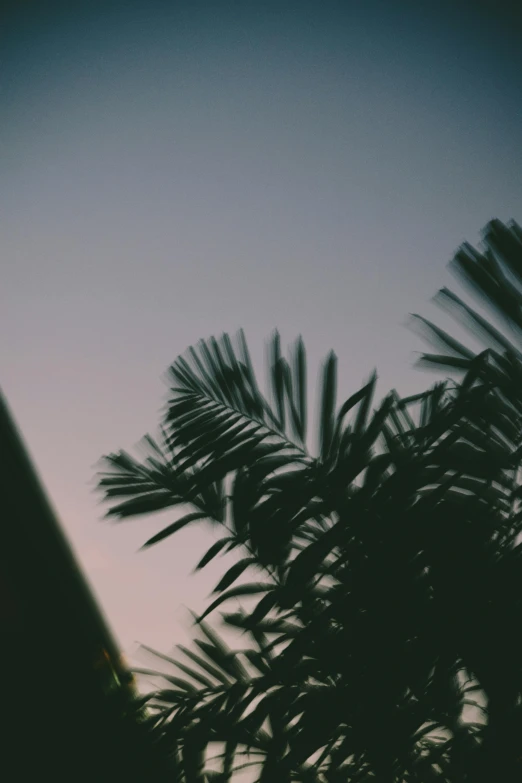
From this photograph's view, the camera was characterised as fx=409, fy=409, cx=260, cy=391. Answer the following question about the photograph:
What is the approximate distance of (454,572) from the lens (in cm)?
78

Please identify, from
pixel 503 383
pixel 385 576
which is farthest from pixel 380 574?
pixel 503 383

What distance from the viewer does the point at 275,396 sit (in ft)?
3.57

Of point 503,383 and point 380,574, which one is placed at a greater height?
point 503,383

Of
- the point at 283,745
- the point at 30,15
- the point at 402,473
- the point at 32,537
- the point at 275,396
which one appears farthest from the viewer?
the point at 30,15

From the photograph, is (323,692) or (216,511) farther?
(216,511)

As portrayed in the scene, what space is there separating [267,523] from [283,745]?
52 centimetres

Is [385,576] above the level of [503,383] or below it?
below

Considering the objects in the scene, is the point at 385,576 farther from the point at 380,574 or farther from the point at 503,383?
the point at 503,383

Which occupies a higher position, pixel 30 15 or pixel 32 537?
pixel 30 15

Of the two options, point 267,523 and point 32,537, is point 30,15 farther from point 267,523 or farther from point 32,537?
point 267,523

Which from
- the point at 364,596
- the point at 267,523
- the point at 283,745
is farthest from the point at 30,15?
the point at 283,745

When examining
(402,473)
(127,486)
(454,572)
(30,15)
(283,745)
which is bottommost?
(283,745)

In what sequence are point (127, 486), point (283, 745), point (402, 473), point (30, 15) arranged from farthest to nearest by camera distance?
point (30, 15), point (127, 486), point (283, 745), point (402, 473)

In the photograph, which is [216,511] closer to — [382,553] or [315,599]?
[315,599]
